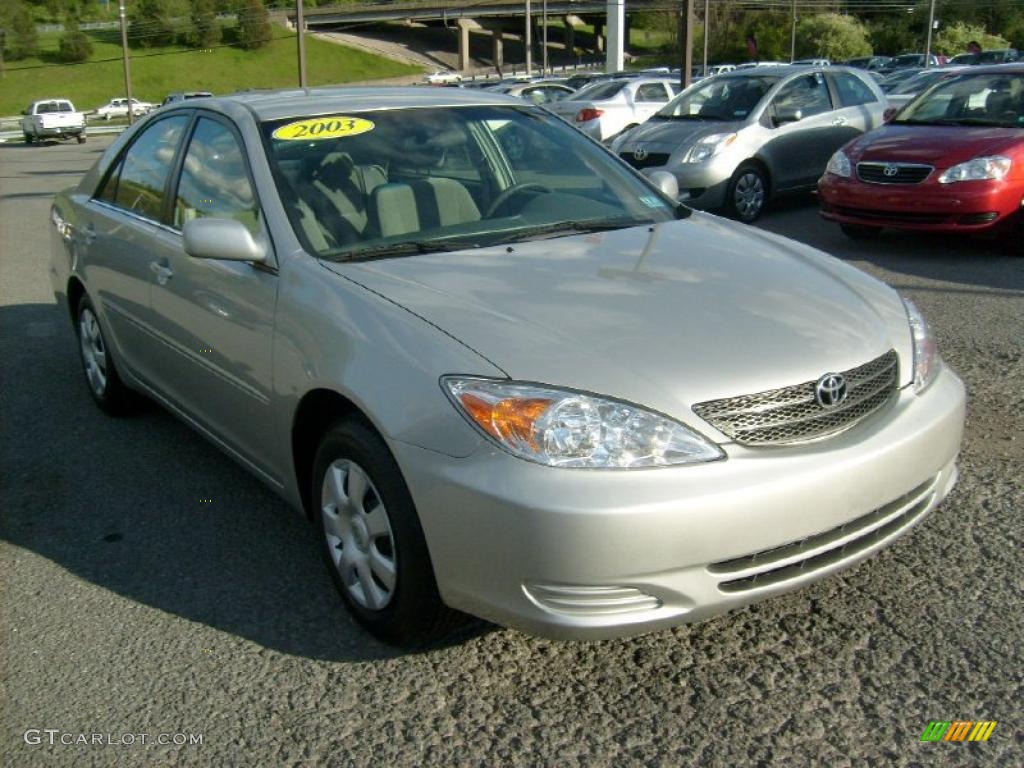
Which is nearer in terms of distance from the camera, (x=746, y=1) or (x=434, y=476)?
(x=434, y=476)

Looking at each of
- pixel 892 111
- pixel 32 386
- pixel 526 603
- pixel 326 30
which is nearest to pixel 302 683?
pixel 526 603

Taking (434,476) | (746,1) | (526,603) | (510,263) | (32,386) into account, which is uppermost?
(746,1)

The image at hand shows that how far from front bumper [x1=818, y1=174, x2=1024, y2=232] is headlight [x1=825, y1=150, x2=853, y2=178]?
7 centimetres

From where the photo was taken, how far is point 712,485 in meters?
2.53

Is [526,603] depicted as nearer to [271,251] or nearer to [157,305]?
[271,251]

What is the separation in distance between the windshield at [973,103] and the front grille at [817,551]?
6717mm

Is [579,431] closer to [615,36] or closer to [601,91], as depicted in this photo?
[601,91]

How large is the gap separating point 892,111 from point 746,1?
262 ft

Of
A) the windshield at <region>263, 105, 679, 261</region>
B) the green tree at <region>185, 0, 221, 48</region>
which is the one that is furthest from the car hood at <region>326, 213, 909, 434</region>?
the green tree at <region>185, 0, 221, 48</region>

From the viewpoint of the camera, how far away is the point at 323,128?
385 cm

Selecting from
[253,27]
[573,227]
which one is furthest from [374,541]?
[253,27]

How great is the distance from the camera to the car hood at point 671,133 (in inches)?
417

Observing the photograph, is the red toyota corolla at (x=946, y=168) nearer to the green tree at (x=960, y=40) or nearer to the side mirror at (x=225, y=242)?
the side mirror at (x=225, y=242)

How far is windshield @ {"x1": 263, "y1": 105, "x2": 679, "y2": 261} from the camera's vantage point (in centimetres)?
358
